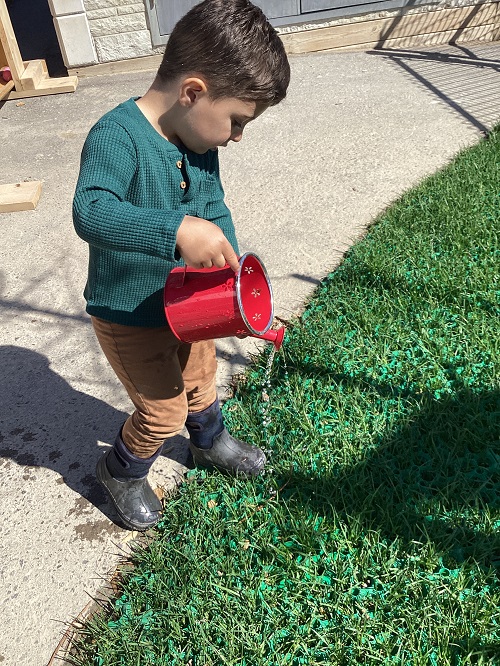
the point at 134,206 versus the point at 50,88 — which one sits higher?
the point at 134,206

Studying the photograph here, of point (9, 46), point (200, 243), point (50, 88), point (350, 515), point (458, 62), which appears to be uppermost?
point (200, 243)

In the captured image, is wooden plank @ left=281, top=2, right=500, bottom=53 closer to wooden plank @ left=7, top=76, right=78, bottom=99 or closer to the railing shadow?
the railing shadow

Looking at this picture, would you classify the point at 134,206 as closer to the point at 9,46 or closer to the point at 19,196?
the point at 19,196

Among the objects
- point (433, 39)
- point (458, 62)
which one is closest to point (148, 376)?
point (458, 62)

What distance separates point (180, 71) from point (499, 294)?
2107 mm

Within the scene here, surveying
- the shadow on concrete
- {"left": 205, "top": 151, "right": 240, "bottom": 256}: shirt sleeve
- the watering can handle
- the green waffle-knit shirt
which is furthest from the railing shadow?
the watering can handle

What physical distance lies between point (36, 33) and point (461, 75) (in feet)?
20.9

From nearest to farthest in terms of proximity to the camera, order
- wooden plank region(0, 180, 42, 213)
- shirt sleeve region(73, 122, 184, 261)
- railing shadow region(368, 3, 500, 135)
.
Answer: shirt sleeve region(73, 122, 184, 261), wooden plank region(0, 180, 42, 213), railing shadow region(368, 3, 500, 135)

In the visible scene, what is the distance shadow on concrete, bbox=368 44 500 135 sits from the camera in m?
5.69

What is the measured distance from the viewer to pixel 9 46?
21.1 ft

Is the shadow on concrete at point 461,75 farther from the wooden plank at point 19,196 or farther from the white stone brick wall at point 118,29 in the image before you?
the wooden plank at point 19,196

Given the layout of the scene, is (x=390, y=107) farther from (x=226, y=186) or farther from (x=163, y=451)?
(x=163, y=451)

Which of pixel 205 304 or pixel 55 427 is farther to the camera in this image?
pixel 55 427

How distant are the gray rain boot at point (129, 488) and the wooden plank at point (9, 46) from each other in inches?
219
